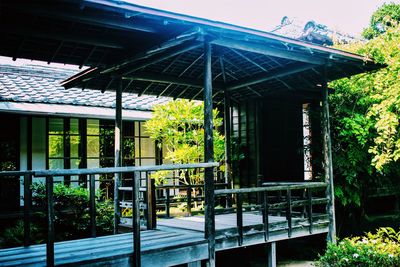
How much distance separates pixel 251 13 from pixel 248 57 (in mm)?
31159

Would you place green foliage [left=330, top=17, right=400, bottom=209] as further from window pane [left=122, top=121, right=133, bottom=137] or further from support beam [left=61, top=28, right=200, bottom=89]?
window pane [left=122, top=121, right=133, bottom=137]

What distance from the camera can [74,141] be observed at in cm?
1272

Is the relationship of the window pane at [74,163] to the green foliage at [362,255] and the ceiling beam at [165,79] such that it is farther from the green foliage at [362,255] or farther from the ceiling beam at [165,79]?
the green foliage at [362,255]

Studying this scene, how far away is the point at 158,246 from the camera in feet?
18.1

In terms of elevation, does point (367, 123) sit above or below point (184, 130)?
below

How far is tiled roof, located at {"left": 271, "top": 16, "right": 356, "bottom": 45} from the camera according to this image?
12680 millimetres

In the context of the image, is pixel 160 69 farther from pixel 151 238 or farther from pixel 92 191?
pixel 151 238

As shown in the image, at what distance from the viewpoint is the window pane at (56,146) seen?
12.3 metres

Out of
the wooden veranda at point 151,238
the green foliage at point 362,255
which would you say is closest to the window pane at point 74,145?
the wooden veranda at point 151,238

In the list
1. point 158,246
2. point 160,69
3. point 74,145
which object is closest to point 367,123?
point 160,69

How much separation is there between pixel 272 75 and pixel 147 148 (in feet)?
23.8

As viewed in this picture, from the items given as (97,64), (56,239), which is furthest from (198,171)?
(97,64)

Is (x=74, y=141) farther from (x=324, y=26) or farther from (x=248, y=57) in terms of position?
(x=324, y=26)

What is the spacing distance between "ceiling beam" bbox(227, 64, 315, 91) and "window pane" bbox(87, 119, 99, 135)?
17.8 ft
